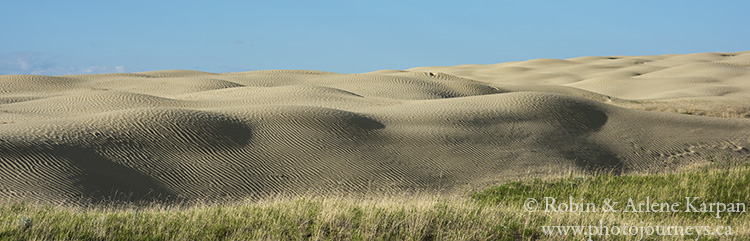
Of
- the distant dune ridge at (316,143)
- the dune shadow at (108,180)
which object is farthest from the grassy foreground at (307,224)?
the distant dune ridge at (316,143)

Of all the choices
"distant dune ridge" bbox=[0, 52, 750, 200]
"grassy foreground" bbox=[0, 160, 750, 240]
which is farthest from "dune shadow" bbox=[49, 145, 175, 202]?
"grassy foreground" bbox=[0, 160, 750, 240]

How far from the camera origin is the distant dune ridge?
10992 millimetres

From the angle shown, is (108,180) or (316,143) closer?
(108,180)

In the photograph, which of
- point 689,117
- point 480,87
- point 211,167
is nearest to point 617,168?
point 689,117

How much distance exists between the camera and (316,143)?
1358 centimetres

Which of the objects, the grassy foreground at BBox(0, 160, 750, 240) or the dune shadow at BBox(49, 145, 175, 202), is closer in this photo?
the grassy foreground at BBox(0, 160, 750, 240)

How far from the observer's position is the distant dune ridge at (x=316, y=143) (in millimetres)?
10992

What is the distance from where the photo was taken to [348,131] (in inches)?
570

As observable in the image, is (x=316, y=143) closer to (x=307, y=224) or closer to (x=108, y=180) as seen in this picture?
(x=108, y=180)

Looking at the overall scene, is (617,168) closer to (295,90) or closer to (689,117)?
(689,117)

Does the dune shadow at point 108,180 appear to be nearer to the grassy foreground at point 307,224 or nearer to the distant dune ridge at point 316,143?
the distant dune ridge at point 316,143

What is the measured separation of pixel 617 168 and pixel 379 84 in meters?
16.4

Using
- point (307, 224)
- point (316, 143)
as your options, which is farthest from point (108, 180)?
point (307, 224)

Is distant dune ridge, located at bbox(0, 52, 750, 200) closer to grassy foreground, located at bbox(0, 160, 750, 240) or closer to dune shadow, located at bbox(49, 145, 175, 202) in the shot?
dune shadow, located at bbox(49, 145, 175, 202)
